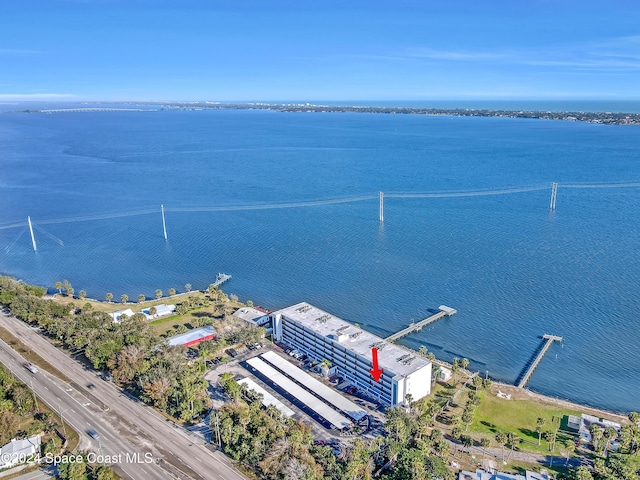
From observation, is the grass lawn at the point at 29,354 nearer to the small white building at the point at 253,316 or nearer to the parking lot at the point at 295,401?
the parking lot at the point at 295,401

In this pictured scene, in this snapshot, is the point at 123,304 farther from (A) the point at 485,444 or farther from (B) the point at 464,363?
(A) the point at 485,444

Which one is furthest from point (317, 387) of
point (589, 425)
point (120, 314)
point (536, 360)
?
point (120, 314)

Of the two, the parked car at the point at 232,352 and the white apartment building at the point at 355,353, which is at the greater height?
the white apartment building at the point at 355,353

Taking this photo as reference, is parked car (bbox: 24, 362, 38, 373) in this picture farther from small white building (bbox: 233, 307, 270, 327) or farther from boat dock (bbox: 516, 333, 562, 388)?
boat dock (bbox: 516, 333, 562, 388)

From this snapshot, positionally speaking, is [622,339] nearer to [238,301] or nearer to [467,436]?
[467,436]

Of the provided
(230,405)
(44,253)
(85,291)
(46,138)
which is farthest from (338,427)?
(46,138)

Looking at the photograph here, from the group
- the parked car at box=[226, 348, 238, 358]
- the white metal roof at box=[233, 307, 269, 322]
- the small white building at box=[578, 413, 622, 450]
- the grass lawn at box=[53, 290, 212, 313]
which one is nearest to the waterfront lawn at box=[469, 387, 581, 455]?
the small white building at box=[578, 413, 622, 450]

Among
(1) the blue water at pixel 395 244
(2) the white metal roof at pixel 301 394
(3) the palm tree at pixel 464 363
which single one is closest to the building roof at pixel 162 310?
(1) the blue water at pixel 395 244
